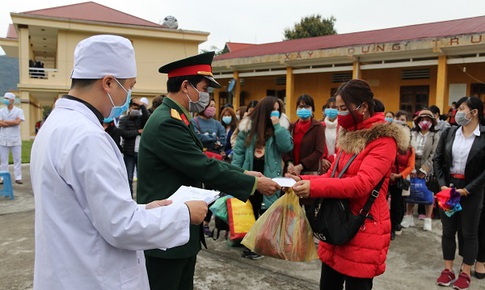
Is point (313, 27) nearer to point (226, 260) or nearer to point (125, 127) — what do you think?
point (125, 127)

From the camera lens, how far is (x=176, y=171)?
2.44m

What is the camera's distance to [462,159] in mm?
4141

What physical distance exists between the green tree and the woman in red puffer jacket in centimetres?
3577

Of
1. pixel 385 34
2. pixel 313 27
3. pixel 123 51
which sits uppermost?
pixel 313 27

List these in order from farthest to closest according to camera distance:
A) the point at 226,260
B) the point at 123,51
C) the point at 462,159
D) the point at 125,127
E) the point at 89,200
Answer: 1. the point at 125,127
2. the point at 226,260
3. the point at 462,159
4. the point at 123,51
5. the point at 89,200

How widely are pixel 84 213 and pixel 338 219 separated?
1611 mm

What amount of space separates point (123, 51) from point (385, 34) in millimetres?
18247

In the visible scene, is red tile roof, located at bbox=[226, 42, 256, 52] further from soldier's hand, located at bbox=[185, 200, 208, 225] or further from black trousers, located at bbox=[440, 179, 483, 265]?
soldier's hand, located at bbox=[185, 200, 208, 225]

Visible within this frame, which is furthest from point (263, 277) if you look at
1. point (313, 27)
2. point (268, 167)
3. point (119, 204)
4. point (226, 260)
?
point (313, 27)

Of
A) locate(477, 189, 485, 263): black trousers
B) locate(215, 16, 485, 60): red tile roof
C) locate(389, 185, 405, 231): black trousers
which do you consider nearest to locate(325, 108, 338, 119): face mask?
locate(389, 185, 405, 231): black trousers

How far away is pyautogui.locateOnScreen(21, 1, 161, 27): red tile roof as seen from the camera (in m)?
23.3

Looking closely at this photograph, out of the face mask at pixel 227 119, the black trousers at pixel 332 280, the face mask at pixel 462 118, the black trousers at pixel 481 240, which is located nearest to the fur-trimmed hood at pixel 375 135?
the black trousers at pixel 332 280

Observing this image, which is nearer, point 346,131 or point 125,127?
point 346,131

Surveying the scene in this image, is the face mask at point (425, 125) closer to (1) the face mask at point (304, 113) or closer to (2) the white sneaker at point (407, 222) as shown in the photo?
(2) the white sneaker at point (407, 222)
